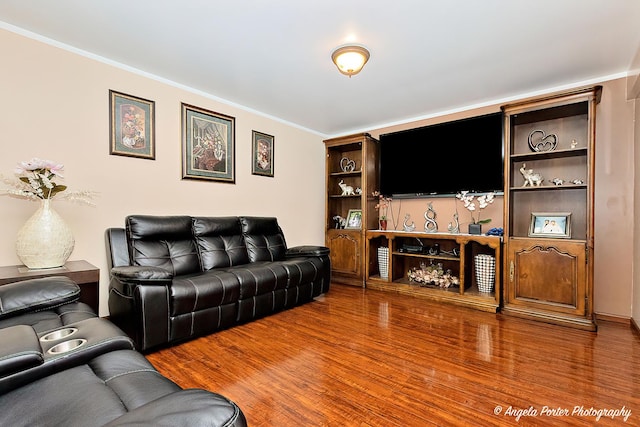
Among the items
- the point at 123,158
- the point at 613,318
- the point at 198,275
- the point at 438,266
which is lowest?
the point at 613,318

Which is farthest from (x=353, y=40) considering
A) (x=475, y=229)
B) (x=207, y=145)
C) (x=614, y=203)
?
(x=614, y=203)

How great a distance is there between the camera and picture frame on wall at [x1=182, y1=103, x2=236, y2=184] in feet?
10.9

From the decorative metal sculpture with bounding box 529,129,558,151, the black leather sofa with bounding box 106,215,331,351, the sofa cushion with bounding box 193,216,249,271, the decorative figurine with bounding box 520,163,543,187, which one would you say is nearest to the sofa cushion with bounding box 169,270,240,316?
the black leather sofa with bounding box 106,215,331,351

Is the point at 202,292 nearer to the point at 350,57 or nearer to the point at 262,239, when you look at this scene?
the point at 262,239

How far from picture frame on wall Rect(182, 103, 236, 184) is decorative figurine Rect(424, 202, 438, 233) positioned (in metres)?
2.65

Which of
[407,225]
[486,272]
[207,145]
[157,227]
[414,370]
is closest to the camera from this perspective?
[414,370]

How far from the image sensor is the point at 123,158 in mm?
2859

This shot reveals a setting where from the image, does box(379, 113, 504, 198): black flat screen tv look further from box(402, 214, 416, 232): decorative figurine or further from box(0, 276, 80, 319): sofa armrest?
box(0, 276, 80, 319): sofa armrest

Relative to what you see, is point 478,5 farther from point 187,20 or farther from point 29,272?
point 29,272

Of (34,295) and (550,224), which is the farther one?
(550,224)

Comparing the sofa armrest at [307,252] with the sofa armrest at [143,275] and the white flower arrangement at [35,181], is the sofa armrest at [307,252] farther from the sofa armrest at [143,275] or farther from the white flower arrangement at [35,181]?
the white flower arrangement at [35,181]

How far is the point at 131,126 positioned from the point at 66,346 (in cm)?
244

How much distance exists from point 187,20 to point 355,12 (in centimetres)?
120

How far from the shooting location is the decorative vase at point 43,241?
2090 millimetres
